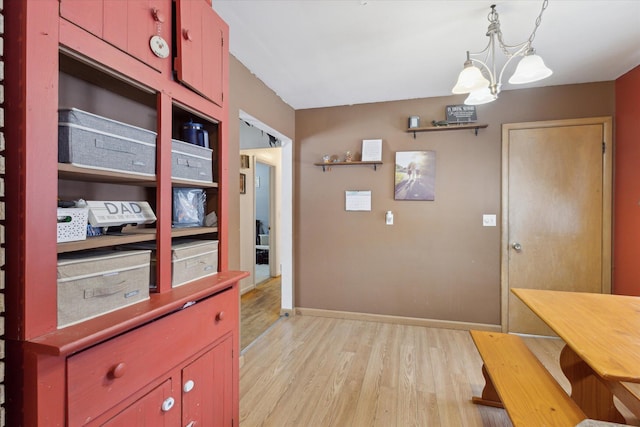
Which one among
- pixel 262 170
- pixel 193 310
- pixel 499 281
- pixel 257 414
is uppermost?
pixel 262 170

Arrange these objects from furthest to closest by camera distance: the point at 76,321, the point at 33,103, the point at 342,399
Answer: the point at 342,399 < the point at 76,321 < the point at 33,103

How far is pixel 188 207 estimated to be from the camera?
139 cm

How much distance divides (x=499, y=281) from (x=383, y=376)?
63.2 inches

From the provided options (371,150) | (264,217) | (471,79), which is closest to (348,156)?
(371,150)

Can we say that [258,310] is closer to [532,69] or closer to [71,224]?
[71,224]

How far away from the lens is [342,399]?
1.91 m

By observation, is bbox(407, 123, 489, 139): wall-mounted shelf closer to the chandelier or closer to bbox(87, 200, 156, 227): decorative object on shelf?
the chandelier

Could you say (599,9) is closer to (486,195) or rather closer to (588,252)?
(486,195)

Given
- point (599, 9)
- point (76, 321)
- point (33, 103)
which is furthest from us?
point (599, 9)

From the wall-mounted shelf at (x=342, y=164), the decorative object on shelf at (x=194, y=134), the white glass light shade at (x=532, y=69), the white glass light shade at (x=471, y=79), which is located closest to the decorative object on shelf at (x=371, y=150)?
the wall-mounted shelf at (x=342, y=164)

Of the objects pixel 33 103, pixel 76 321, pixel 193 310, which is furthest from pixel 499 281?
pixel 33 103

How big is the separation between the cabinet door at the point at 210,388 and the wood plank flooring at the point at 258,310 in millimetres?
1331

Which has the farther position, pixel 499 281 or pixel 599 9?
pixel 499 281

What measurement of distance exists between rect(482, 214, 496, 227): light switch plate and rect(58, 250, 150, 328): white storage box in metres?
2.96
